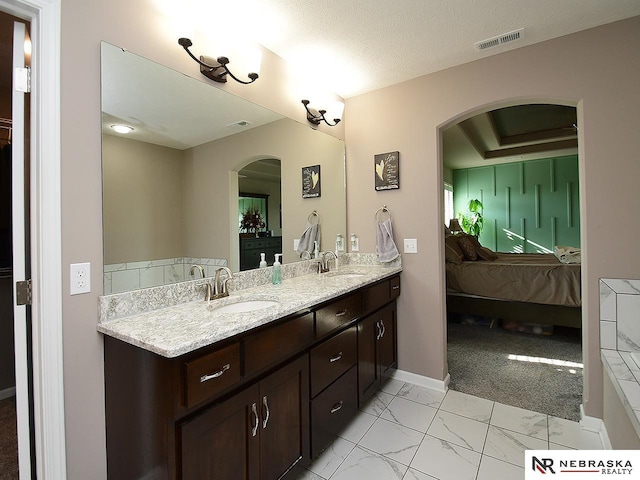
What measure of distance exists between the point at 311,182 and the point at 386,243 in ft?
2.70

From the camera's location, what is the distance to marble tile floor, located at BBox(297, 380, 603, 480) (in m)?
1.66

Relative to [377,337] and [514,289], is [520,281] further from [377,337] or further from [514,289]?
[377,337]

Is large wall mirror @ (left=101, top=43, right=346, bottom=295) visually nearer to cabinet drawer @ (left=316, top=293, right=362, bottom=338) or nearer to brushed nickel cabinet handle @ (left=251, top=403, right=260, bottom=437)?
cabinet drawer @ (left=316, top=293, right=362, bottom=338)

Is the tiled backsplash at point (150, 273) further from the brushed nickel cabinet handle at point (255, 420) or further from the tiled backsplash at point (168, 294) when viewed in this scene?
the brushed nickel cabinet handle at point (255, 420)

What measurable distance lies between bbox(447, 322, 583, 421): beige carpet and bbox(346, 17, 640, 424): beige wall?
0.29 m

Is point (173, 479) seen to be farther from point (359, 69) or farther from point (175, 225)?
point (359, 69)

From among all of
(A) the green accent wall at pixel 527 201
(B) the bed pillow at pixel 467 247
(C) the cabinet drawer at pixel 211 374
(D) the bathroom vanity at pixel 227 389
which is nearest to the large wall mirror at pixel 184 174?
(D) the bathroom vanity at pixel 227 389

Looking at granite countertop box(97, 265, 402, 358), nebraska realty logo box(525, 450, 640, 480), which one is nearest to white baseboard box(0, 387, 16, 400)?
granite countertop box(97, 265, 402, 358)

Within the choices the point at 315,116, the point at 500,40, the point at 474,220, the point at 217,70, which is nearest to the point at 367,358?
the point at 315,116

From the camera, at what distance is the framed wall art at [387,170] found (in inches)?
105

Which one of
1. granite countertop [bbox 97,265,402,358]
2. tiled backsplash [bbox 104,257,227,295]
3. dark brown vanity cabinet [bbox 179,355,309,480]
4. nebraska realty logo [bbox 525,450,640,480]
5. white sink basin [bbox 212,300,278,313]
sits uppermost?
tiled backsplash [bbox 104,257,227,295]

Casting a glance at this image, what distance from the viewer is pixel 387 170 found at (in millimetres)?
2707

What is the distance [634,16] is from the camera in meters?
1.86

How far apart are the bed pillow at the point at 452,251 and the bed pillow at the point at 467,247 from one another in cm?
6
